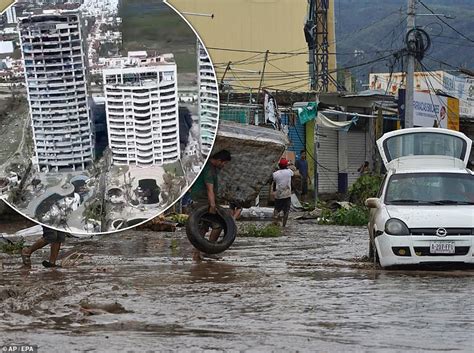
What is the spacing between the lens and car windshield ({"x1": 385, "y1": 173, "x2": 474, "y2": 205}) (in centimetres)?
1247

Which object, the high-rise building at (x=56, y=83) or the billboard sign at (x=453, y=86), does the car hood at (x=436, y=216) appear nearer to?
the high-rise building at (x=56, y=83)

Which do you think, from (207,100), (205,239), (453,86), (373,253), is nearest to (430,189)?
(373,253)

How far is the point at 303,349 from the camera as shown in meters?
6.87

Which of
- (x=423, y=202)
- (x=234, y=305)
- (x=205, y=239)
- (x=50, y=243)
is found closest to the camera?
(x=234, y=305)

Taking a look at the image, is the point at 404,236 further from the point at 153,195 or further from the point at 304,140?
the point at 304,140

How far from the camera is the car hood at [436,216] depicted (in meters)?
11.7

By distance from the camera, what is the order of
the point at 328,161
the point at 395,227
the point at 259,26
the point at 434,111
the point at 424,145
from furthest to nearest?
the point at 259,26, the point at 434,111, the point at 328,161, the point at 424,145, the point at 395,227

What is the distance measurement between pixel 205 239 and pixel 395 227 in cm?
292

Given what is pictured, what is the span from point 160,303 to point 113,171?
1.60 metres

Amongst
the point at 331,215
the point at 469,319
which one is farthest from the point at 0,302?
the point at 331,215

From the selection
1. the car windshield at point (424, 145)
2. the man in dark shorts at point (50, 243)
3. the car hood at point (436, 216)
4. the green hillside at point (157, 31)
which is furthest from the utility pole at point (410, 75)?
the green hillside at point (157, 31)

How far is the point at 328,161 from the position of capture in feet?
114

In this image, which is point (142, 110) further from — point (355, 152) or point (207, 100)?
point (355, 152)

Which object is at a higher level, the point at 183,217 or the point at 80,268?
the point at 80,268
